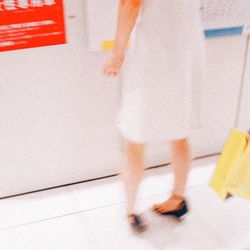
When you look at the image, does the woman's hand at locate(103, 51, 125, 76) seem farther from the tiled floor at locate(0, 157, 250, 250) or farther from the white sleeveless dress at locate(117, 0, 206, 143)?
the tiled floor at locate(0, 157, 250, 250)

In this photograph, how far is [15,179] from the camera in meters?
1.77

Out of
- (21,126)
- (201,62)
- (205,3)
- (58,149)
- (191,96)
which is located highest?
(205,3)

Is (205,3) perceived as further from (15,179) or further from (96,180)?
(15,179)

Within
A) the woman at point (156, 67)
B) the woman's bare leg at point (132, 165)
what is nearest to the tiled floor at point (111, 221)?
the woman's bare leg at point (132, 165)

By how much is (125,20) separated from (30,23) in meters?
0.44

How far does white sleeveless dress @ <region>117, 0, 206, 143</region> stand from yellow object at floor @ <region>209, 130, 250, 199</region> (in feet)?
0.54

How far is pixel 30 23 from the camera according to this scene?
1.47 m

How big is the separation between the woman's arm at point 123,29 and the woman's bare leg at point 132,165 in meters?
0.31

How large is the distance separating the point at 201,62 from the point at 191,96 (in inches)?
4.6

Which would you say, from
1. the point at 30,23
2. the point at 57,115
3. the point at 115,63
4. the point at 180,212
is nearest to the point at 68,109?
the point at 57,115

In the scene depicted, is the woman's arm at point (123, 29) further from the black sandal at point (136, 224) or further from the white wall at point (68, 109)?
the black sandal at point (136, 224)

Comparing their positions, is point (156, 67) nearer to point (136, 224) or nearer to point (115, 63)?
point (115, 63)

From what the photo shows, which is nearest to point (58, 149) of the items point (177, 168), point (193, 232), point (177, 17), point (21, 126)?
point (21, 126)

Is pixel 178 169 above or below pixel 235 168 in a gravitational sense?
→ below
